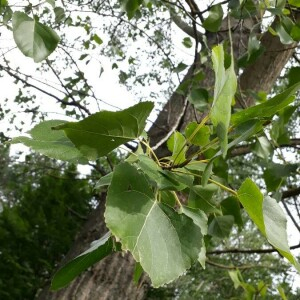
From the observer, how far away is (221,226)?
3.45 feet

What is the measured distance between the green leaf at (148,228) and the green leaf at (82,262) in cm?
11

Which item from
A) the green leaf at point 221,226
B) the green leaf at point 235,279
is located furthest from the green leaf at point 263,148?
the green leaf at point 235,279

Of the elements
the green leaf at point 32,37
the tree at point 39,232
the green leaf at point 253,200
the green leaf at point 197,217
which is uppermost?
the tree at point 39,232

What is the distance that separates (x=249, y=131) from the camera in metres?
0.46

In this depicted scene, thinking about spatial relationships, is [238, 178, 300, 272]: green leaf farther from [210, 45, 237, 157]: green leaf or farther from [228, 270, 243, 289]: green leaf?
[228, 270, 243, 289]: green leaf

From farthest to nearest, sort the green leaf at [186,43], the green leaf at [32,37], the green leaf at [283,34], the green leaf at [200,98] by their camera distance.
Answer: the green leaf at [186,43] → the green leaf at [200,98] → the green leaf at [283,34] → the green leaf at [32,37]

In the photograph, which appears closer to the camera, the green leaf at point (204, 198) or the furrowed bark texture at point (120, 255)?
the green leaf at point (204, 198)

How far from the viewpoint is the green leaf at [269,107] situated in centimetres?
43

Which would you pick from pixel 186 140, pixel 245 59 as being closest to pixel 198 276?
pixel 245 59

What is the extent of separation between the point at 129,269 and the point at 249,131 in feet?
4.22

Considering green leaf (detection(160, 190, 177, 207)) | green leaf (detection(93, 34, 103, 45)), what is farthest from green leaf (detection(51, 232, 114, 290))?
green leaf (detection(93, 34, 103, 45))

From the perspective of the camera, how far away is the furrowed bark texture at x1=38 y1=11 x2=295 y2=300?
5.30 feet

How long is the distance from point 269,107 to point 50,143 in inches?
8.5

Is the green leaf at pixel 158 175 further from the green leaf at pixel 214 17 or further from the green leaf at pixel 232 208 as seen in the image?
the green leaf at pixel 214 17
